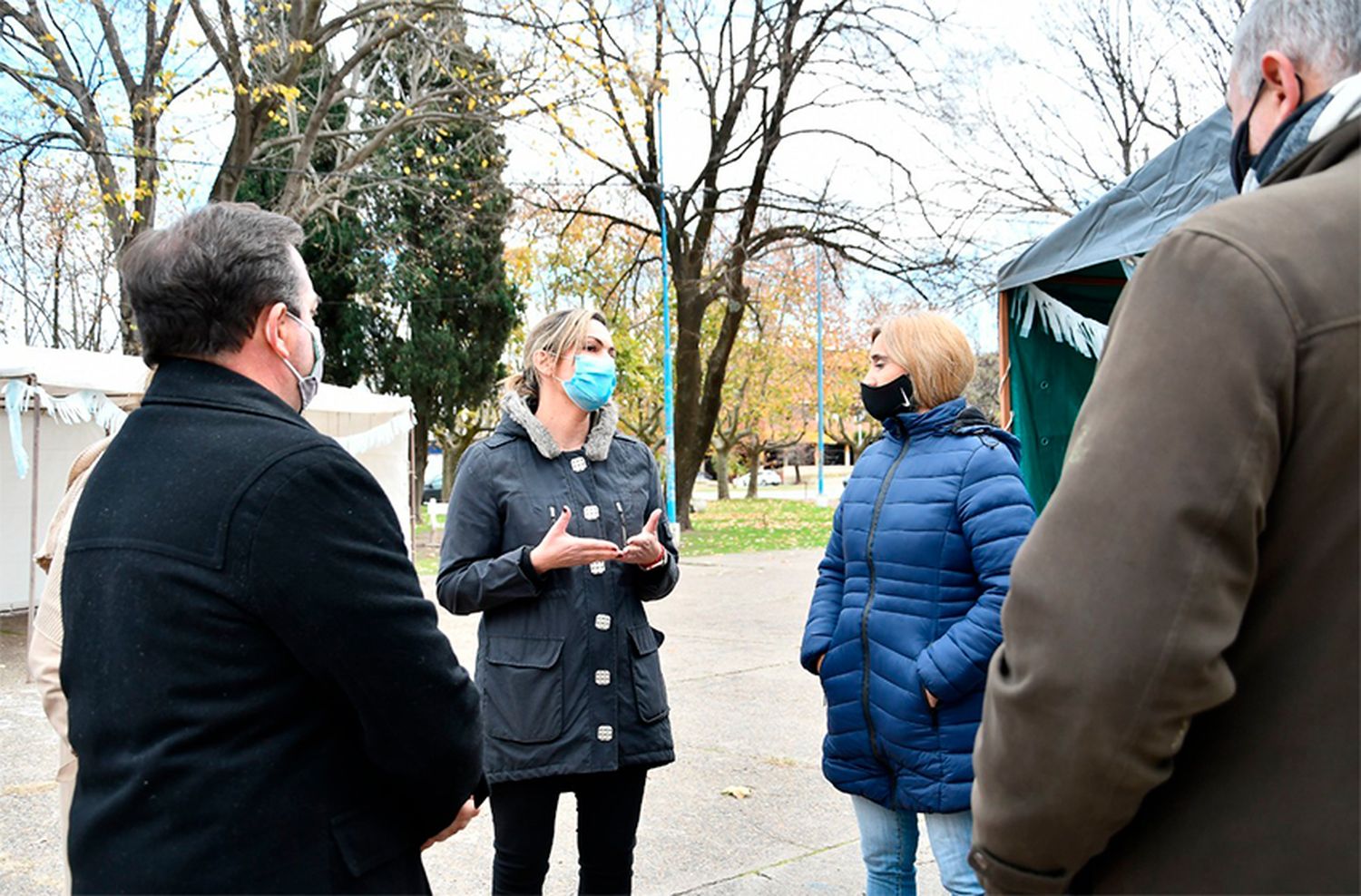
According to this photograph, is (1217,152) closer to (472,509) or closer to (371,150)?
(472,509)

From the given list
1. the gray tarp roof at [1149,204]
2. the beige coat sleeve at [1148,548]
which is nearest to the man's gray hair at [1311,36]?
→ the beige coat sleeve at [1148,548]

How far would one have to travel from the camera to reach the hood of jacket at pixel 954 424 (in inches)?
114

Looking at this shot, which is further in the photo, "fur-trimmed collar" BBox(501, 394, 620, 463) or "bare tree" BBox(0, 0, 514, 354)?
"bare tree" BBox(0, 0, 514, 354)

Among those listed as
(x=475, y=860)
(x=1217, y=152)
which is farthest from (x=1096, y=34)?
(x=475, y=860)

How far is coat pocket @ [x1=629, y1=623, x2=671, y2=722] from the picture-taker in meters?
3.08

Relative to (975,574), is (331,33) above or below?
above

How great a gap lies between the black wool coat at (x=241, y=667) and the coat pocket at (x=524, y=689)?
3.91 feet

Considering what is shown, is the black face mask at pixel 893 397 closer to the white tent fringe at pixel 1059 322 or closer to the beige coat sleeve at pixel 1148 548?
the beige coat sleeve at pixel 1148 548

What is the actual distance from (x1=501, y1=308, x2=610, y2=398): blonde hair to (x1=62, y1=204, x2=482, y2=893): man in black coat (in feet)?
5.12

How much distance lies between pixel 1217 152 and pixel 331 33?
43.1 ft

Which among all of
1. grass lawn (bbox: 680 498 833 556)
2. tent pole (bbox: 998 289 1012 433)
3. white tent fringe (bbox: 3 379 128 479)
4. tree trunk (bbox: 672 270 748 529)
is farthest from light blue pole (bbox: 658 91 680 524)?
tent pole (bbox: 998 289 1012 433)

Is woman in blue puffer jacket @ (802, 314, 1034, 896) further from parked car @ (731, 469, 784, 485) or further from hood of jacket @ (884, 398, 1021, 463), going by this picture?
parked car @ (731, 469, 784, 485)

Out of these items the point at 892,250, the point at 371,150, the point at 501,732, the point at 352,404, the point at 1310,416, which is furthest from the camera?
the point at 892,250

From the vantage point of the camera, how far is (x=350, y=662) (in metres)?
1.65
